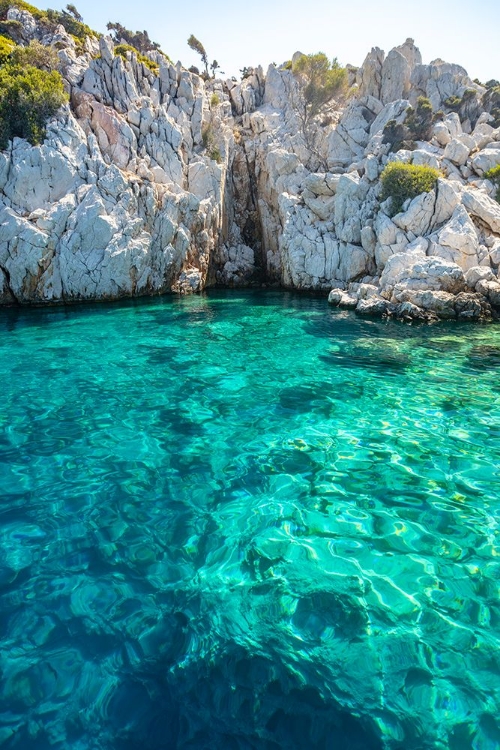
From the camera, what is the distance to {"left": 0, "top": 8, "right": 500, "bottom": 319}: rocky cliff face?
26672 mm

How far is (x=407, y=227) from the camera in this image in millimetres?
28594

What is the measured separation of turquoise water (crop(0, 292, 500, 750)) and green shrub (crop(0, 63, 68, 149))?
27.5 m

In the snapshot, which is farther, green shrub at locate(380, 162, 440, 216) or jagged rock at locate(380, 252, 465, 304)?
green shrub at locate(380, 162, 440, 216)

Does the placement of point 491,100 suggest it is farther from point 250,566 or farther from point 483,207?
point 250,566

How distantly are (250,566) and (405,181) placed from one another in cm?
3245

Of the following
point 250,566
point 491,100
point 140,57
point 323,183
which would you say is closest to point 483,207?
point 323,183

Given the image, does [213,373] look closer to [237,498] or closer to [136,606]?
[237,498]

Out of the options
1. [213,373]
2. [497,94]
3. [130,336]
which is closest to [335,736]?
[213,373]

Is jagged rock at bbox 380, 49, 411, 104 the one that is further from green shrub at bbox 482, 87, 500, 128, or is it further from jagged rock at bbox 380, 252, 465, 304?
jagged rock at bbox 380, 252, 465, 304

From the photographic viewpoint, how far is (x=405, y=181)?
29891mm

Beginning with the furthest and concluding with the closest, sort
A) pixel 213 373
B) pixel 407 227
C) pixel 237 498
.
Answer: pixel 407 227 < pixel 213 373 < pixel 237 498

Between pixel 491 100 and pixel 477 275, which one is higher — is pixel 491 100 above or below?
above

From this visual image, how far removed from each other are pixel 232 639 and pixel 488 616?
122 inches

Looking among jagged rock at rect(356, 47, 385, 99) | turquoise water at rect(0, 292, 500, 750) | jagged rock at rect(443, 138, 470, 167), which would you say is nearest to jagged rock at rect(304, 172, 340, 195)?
jagged rock at rect(443, 138, 470, 167)
